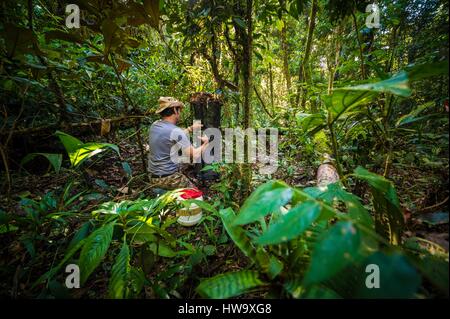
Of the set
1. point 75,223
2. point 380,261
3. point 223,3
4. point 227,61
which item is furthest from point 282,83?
point 380,261

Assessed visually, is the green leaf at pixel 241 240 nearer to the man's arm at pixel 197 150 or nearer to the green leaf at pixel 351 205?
the green leaf at pixel 351 205

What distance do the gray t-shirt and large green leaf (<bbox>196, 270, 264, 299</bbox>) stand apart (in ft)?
7.22

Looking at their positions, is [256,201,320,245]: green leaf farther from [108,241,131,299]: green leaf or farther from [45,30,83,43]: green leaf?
[45,30,83,43]: green leaf

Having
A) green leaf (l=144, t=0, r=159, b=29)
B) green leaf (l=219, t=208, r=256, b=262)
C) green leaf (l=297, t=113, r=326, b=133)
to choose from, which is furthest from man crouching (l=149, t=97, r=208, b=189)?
green leaf (l=219, t=208, r=256, b=262)

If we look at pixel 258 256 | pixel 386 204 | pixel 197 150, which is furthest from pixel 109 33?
pixel 386 204

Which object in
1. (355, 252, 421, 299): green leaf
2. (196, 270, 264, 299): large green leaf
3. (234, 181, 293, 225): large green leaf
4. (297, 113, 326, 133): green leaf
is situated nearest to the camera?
(355, 252, 421, 299): green leaf

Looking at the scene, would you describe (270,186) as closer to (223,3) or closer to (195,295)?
(195,295)

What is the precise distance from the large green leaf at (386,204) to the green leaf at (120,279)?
45.3 inches

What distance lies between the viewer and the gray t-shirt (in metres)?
2.94

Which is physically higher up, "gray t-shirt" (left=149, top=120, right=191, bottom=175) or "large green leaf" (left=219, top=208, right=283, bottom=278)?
"gray t-shirt" (left=149, top=120, right=191, bottom=175)

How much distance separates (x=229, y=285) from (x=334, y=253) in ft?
1.73

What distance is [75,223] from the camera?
189cm

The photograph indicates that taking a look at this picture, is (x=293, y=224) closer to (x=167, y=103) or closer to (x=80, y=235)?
(x=80, y=235)

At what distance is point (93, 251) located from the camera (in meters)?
1.15
